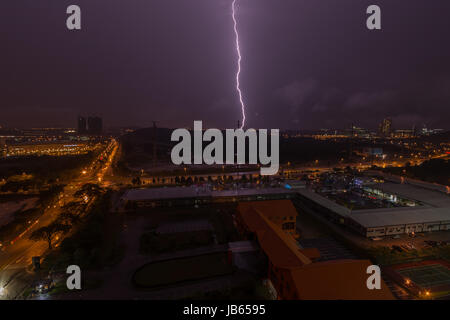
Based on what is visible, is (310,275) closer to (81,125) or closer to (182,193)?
(182,193)

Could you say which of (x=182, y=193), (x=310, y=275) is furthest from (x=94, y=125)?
(x=310, y=275)

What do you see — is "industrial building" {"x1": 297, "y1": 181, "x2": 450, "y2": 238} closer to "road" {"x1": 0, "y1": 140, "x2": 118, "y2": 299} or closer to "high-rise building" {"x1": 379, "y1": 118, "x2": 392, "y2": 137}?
"road" {"x1": 0, "y1": 140, "x2": 118, "y2": 299}

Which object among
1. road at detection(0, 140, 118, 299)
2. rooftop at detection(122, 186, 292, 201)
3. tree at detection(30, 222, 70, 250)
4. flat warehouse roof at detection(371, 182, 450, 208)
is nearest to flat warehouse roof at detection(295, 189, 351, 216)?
rooftop at detection(122, 186, 292, 201)

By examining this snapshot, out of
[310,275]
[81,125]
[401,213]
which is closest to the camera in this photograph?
[310,275]

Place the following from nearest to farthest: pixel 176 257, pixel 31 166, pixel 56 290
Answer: pixel 56 290 → pixel 176 257 → pixel 31 166
